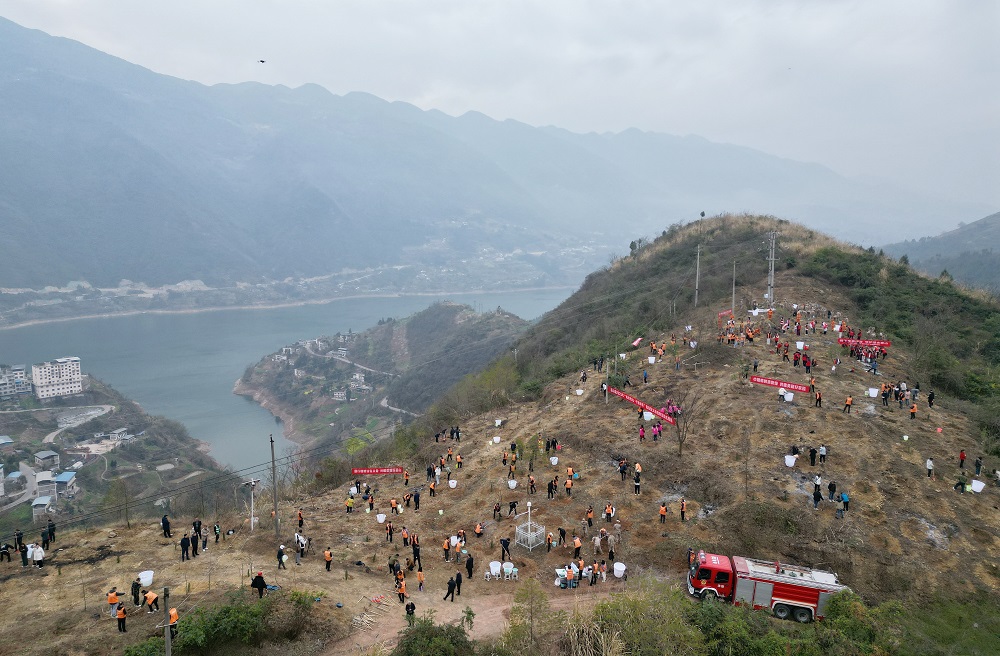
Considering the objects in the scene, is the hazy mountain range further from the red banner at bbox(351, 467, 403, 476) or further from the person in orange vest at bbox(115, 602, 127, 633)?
the person in orange vest at bbox(115, 602, 127, 633)

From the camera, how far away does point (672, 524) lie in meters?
25.6

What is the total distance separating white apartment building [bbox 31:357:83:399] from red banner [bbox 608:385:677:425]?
131880mm

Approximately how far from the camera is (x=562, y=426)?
119 ft

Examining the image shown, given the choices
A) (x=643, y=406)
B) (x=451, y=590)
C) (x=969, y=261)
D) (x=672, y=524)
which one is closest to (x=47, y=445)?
(x=451, y=590)

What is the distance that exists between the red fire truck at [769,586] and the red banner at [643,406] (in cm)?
1048

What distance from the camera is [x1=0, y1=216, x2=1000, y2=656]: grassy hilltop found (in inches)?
716

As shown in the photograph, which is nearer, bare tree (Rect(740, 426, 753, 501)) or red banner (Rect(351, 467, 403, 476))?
bare tree (Rect(740, 426, 753, 501))

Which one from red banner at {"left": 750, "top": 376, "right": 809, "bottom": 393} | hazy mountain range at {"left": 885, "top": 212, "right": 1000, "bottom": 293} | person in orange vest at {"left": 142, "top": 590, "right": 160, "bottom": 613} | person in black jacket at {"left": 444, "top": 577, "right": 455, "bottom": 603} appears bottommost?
person in black jacket at {"left": 444, "top": 577, "right": 455, "bottom": 603}

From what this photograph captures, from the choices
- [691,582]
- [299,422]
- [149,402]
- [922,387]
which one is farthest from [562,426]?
[149,402]

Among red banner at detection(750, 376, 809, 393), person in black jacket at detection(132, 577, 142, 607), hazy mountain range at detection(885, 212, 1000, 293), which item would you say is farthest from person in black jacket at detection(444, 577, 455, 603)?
hazy mountain range at detection(885, 212, 1000, 293)

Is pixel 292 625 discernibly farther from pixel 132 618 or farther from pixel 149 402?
pixel 149 402

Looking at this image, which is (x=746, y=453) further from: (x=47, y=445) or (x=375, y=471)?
(x=47, y=445)

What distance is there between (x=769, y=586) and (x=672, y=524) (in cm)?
598

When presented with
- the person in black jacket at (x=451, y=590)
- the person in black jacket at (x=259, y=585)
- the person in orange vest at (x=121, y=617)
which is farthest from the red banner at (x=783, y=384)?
the person in orange vest at (x=121, y=617)
